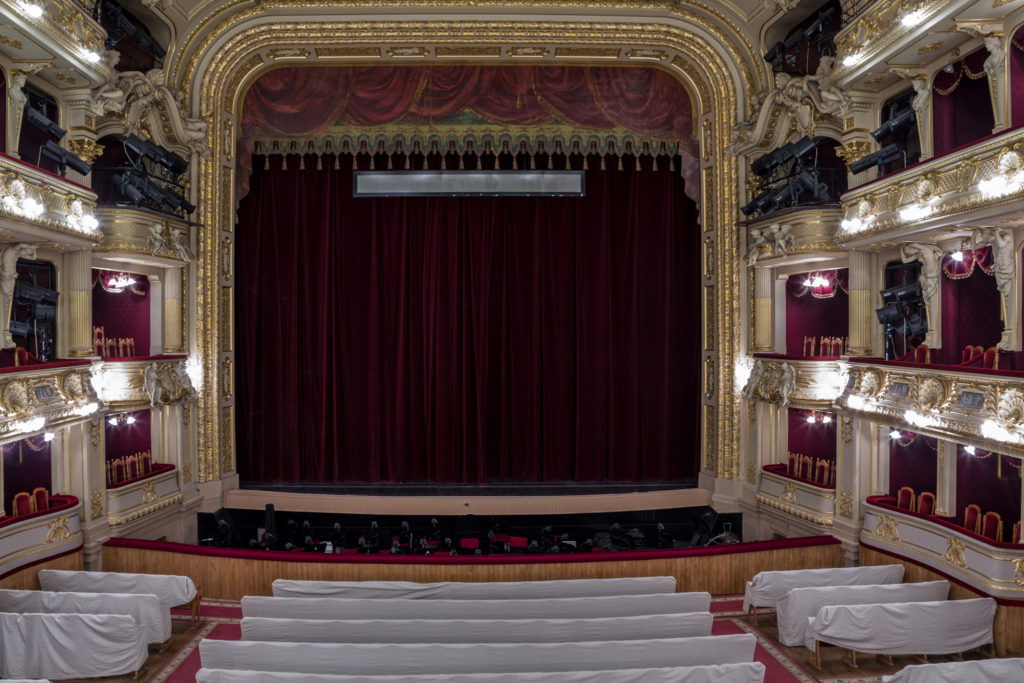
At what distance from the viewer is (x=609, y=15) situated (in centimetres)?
1205

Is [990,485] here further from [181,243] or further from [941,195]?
[181,243]

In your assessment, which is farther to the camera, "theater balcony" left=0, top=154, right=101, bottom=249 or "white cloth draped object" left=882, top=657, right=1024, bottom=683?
"theater balcony" left=0, top=154, right=101, bottom=249

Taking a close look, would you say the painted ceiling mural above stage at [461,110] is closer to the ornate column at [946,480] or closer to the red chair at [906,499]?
the ornate column at [946,480]

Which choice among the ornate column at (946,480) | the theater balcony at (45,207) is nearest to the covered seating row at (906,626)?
the ornate column at (946,480)

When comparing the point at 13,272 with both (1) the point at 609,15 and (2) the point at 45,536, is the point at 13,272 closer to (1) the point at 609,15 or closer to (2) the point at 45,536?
(2) the point at 45,536

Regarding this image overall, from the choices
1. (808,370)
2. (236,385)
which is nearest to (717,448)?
(808,370)

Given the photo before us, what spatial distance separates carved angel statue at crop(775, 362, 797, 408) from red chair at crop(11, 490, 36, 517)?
1119 centimetres

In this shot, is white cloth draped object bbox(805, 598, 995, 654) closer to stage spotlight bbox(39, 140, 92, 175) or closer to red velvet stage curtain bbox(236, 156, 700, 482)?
red velvet stage curtain bbox(236, 156, 700, 482)

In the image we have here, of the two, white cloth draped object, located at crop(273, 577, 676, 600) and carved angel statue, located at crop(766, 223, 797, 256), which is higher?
carved angel statue, located at crop(766, 223, 797, 256)

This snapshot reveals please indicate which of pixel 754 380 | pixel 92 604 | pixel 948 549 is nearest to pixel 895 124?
pixel 754 380

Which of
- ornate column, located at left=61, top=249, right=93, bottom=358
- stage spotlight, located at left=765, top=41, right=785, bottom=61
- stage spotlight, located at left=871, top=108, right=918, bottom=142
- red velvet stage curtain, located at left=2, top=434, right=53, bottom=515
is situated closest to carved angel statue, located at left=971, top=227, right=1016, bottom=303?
stage spotlight, located at left=871, top=108, right=918, bottom=142

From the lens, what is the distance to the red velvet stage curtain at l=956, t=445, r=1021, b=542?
8234 mm

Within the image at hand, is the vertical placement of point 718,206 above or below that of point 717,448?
above

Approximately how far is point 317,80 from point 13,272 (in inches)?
261
